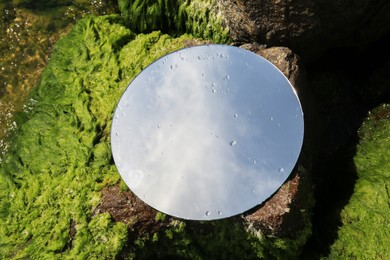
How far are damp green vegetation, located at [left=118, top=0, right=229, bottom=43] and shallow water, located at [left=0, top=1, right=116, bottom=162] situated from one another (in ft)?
2.65

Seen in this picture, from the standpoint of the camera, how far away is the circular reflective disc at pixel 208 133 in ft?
9.59

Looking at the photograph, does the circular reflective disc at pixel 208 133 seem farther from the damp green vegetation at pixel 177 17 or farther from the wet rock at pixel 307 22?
the damp green vegetation at pixel 177 17

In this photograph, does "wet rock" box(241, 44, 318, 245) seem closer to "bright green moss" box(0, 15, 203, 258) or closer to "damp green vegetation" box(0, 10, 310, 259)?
"damp green vegetation" box(0, 10, 310, 259)

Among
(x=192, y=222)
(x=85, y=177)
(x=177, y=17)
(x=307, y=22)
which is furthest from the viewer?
(x=177, y=17)

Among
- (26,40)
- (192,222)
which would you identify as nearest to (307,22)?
(192,222)

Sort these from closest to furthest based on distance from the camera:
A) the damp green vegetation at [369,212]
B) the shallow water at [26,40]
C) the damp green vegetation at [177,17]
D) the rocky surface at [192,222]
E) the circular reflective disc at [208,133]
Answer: the circular reflective disc at [208,133]
the rocky surface at [192,222]
the damp green vegetation at [369,212]
the damp green vegetation at [177,17]
the shallow water at [26,40]

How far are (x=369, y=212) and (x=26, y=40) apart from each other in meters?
4.09

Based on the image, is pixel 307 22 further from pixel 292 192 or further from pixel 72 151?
pixel 72 151

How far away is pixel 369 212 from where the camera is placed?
3508 mm

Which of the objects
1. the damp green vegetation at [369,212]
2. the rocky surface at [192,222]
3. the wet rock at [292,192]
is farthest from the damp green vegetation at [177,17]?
the damp green vegetation at [369,212]

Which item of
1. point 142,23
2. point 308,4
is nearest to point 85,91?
point 142,23

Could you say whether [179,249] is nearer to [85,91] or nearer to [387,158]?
[85,91]

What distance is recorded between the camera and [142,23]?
4.45 meters

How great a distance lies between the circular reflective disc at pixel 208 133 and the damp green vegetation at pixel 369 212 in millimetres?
965
